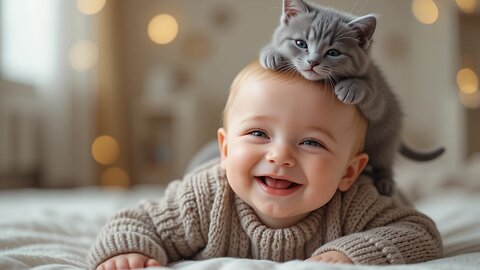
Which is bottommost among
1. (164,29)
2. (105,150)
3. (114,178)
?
(114,178)

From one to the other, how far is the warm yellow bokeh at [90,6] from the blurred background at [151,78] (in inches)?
0.4

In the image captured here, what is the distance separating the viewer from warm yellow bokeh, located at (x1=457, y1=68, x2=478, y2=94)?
3758 mm

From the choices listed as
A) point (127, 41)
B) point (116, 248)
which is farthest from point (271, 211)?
point (127, 41)

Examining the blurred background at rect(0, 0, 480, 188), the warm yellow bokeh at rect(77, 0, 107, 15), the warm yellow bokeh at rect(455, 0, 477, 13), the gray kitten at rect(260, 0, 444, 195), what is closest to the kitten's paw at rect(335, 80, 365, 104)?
the gray kitten at rect(260, 0, 444, 195)

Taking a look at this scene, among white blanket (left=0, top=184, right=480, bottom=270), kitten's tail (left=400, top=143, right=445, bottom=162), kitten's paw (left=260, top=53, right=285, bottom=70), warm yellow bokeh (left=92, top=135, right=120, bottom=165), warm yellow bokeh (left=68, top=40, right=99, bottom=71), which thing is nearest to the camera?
white blanket (left=0, top=184, right=480, bottom=270)

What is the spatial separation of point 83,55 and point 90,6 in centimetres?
35

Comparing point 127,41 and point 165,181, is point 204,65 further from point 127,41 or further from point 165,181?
point 165,181

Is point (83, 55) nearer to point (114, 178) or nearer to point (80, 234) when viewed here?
point (114, 178)

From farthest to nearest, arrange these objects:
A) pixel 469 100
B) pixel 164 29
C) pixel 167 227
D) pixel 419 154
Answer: pixel 164 29 < pixel 469 100 < pixel 419 154 < pixel 167 227

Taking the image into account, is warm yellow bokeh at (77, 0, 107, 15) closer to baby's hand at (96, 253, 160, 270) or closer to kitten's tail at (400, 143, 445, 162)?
kitten's tail at (400, 143, 445, 162)

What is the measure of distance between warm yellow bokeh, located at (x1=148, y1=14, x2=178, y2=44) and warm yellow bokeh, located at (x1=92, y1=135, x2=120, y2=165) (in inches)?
37.8

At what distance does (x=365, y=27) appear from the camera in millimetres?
847

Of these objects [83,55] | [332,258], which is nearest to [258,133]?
[332,258]

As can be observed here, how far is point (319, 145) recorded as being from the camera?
82 centimetres
